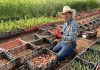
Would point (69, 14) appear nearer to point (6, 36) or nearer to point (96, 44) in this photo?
point (96, 44)

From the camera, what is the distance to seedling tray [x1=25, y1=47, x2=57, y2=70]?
4.97 meters

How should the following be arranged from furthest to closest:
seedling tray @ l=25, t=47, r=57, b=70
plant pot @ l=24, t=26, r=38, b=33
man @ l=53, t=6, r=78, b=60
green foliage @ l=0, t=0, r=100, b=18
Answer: green foliage @ l=0, t=0, r=100, b=18 → plant pot @ l=24, t=26, r=38, b=33 → man @ l=53, t=6, r=78, b=60 → seedling tray @ l=25, t=47, r=57, b=70

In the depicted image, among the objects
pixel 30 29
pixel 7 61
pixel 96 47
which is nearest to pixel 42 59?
pixel 7 61

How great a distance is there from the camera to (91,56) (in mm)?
5445

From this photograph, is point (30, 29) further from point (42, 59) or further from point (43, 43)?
point (42, 59)

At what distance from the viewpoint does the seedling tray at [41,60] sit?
4965 mm

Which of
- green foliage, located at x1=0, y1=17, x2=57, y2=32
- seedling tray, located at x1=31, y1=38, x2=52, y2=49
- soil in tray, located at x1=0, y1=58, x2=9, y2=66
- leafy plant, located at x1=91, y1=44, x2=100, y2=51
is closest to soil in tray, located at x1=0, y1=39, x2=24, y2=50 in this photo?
seedling tray, located at x1=31, y1=38, x2=52, y2=49

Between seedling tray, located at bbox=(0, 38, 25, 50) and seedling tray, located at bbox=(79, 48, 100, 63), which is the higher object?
seedling tray, located at bbox=(79, 48, 100, 63)

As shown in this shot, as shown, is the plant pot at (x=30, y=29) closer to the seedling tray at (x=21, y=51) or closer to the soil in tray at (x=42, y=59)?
the seedling tray at (x=21, y=51)

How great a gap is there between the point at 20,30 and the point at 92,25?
131 inches

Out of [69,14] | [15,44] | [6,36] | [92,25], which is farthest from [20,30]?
[92,25]

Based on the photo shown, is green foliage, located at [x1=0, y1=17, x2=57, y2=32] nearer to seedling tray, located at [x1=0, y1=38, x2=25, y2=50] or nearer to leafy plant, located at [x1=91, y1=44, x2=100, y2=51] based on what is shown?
seedling tray, located at [x1=0, y1=38, x2=25, y2=50]

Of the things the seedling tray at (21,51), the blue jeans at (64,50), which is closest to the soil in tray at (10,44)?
the seedling tray at (21,51)

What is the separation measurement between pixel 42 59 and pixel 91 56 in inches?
47.6
